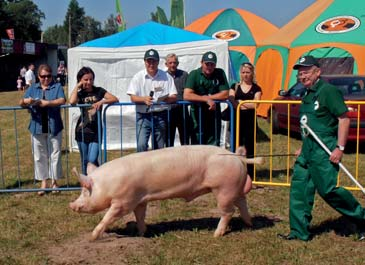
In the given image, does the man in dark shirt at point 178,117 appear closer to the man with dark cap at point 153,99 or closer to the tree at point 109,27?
the man with dark cap at point 153,99

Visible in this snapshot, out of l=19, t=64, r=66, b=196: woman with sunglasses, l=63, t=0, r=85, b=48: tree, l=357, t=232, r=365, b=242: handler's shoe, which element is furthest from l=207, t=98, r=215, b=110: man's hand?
l=63, t=0, r=85, b=48: tree


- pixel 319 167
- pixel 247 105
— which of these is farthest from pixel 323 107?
pixel 247 105

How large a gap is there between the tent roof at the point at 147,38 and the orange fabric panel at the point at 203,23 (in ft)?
32.0

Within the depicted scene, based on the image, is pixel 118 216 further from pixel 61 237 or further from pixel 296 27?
pixel 296 27

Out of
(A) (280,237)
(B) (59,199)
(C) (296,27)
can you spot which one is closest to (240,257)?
(A) (280,237)

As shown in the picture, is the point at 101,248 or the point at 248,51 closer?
the point at 101,248

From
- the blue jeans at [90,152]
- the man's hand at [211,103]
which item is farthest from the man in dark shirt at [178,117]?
the blue jeans at [90,152]

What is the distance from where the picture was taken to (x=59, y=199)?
7.38 metres

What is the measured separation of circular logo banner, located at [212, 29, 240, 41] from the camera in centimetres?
2059

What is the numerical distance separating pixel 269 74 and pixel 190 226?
11.9 m

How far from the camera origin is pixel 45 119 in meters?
7.39

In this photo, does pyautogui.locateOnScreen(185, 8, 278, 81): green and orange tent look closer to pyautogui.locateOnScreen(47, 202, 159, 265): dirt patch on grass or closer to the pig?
the pig

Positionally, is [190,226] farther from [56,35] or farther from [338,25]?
[56,35]

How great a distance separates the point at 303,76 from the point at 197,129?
9.18 ft
